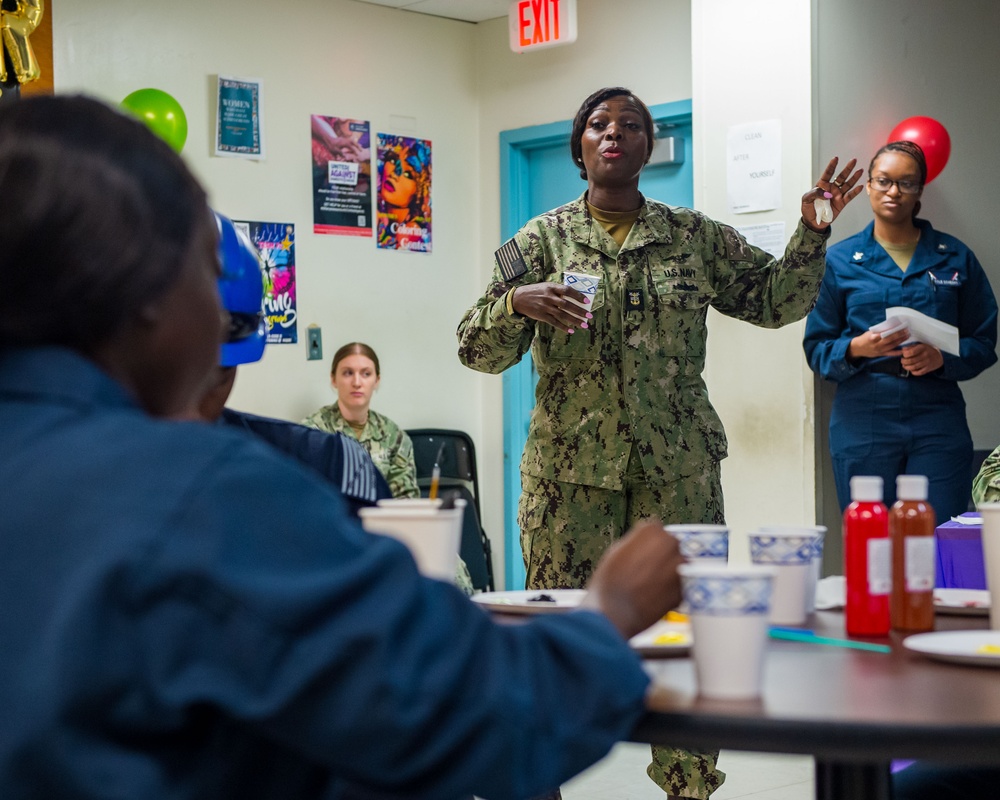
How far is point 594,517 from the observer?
3211 mm

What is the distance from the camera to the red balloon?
4.74 metres

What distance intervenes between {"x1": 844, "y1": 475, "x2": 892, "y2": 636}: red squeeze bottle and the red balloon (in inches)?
137

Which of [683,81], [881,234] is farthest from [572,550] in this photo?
[683,81]

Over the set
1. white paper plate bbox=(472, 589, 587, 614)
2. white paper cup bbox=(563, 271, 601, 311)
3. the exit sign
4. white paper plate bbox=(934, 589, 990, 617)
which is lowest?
white paper plate bbox=(934, 589, 990, 617)

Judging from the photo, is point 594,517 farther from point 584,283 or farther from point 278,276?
point 278,276

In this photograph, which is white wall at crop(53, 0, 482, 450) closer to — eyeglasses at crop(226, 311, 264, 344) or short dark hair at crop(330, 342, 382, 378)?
short dark hair at crop(330, 342, 382, 378)

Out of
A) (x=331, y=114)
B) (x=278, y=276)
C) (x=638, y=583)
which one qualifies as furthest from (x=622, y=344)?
(x=331, y=114)

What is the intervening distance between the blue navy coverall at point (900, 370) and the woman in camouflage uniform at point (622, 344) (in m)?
1.12

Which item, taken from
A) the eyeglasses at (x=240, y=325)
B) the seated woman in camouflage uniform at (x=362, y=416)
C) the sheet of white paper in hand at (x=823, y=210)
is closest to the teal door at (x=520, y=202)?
the seated woman in camouflage uniform at (x=362, y=416)

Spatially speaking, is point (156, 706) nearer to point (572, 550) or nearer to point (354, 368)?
point (572, 550)

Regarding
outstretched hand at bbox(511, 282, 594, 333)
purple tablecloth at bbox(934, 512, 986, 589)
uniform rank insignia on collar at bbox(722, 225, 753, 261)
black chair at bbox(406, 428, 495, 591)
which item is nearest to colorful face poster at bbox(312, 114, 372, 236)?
black chair at bbox(406, 428, 495, 591)

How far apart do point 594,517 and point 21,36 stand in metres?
2.94

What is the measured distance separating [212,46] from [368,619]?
5133mm

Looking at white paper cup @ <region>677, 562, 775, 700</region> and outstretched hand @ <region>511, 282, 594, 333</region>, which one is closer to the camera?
white paper cup @ <region>677, 562, 775, 700</region>
